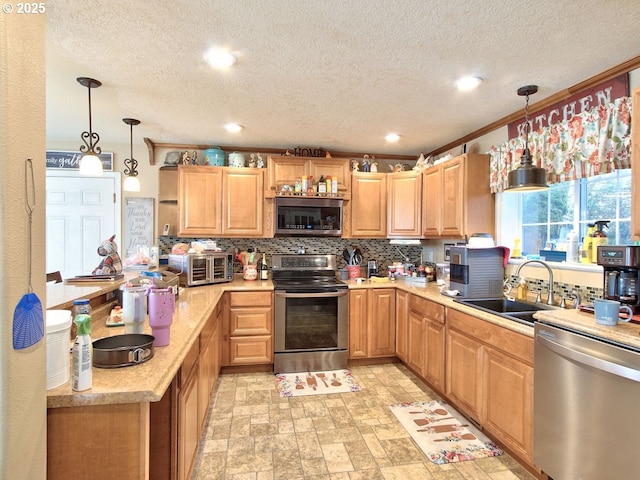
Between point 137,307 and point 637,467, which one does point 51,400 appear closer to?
point 137,307

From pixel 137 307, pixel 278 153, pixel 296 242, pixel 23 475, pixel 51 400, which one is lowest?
pixel 23 475

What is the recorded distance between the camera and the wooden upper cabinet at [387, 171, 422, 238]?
386cm

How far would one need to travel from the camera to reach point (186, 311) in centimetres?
231

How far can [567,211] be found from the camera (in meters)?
2.60

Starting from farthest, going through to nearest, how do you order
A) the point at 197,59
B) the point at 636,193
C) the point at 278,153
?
the point at 278,153
the point at 197,59
the point at 636,193

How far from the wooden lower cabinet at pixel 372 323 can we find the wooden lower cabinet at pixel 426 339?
30 cm

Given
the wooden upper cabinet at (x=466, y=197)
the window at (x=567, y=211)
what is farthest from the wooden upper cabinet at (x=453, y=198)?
the window at (x=567, y=211)

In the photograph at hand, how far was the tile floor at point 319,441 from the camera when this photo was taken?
1.98 meters

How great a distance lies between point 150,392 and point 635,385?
186 cm

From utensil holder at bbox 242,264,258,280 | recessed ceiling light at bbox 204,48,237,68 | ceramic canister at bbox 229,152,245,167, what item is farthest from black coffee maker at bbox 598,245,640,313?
ceramic canister at bbox 229,152,245,167

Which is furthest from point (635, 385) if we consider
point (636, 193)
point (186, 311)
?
point (186, 311)

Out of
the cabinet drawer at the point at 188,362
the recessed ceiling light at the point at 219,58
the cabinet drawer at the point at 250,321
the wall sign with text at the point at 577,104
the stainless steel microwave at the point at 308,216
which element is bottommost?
the cabinet drawer at the point at 250,321

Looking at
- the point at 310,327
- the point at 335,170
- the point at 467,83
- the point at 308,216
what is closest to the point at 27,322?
the point at 467,83

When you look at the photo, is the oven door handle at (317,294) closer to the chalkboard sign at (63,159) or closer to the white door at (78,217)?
the white door at (78,217)
